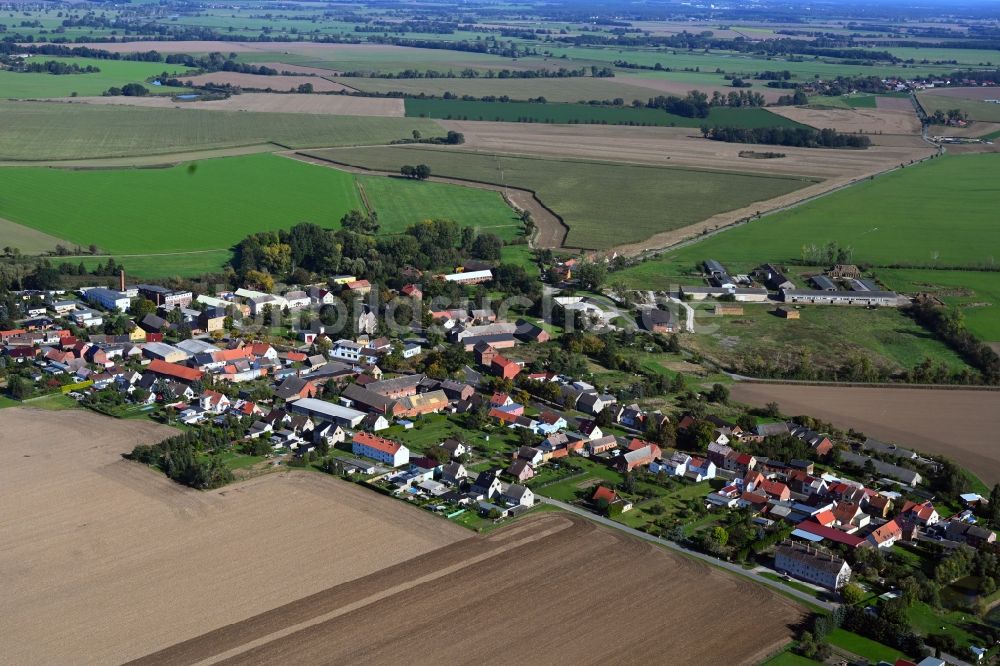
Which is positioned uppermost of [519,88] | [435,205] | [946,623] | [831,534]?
[519,88]

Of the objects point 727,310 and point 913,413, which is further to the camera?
point 727,310

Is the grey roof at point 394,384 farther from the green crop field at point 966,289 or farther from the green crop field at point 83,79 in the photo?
the green crop field at point 83,79

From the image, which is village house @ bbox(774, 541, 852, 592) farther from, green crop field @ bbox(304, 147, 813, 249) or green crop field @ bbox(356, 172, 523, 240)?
green crop field @ bbox(356, 172, 523, 240)

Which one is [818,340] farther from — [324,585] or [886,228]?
[324,585]

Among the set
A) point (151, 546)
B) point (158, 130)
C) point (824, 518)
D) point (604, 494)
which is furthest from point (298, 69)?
point (824, 518)

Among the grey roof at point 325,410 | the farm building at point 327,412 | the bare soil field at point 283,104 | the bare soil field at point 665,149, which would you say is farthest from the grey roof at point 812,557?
the bare soil field at point 283,104

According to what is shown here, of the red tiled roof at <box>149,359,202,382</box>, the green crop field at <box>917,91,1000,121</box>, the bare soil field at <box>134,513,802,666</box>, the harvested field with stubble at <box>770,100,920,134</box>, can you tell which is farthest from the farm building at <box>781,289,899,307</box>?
the green crop field at <box>917,91,1000,121</box>

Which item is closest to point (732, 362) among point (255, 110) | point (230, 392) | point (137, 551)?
point (230, 392)
